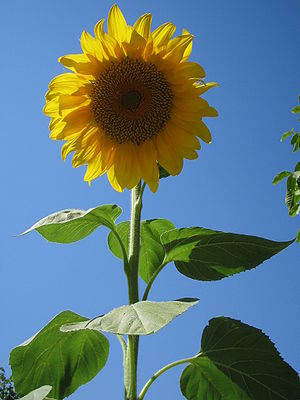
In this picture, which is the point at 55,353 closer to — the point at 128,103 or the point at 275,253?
the point at 275,253

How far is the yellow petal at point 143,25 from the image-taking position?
1838 millimetres

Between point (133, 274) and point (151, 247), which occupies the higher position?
point (151, 247)

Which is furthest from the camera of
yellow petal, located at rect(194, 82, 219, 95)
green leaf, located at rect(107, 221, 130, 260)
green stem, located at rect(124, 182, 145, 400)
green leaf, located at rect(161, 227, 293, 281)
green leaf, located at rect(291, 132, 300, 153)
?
green leaf, located at rect(291, 132, 300, 153)

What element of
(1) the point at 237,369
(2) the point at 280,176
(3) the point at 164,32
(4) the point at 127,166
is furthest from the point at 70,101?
(2) the point at 280,176

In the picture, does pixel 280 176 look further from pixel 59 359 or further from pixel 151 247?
pixel 59 359

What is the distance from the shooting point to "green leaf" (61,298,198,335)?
1310 mm

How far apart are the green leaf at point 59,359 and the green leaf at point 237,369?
0.36 m

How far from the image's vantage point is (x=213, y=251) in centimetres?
184

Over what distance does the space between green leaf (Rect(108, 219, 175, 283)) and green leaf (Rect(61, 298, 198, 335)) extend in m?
0.64

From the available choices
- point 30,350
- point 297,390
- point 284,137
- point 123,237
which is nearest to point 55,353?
point 30,350

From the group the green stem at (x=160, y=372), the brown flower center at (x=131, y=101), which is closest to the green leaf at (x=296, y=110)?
the brown flower center at (x=131, y=101)

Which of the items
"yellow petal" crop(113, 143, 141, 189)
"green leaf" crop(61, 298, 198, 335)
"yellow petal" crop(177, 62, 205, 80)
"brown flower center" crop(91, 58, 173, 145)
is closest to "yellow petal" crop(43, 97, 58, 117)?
"brown flower center" crop(91, 58, 173, 145)

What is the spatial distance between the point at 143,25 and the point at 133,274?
2.91 ft

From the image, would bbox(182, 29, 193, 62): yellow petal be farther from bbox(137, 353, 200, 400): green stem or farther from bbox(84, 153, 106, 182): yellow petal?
bbox(137, 353, 200, 400): green stem
